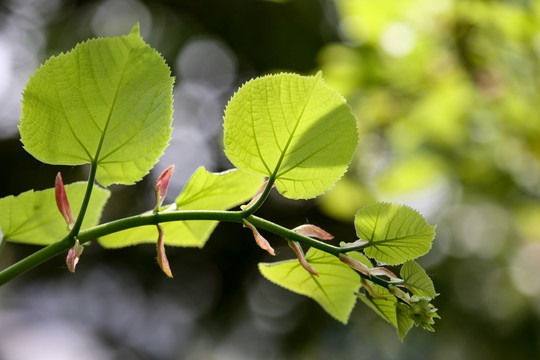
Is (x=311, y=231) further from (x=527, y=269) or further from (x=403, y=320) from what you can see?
(x=527, y=269)

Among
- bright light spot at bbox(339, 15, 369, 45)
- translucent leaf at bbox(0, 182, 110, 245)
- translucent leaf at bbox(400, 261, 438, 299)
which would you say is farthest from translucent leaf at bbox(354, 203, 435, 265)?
bright light spot at bbox(339, 15, 369, 45)

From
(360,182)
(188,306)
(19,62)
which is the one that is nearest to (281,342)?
(188,306)

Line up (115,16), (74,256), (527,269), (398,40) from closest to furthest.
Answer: (74,256) < (398,40) < (527,269) < (115,16)

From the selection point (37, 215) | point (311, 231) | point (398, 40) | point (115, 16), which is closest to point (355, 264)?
point (311, 231)

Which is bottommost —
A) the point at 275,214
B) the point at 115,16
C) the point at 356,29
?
the point at 275,214

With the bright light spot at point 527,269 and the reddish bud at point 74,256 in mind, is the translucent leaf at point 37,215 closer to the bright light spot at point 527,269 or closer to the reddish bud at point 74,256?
the reddish bud at point 74,256

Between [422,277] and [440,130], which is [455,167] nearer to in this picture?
[440,130]

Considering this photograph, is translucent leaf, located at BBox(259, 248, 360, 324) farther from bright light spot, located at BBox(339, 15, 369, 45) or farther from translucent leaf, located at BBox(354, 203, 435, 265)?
bright light spot, located at BBox(339, 15, 369, 45)
